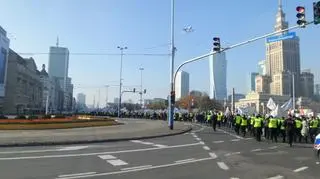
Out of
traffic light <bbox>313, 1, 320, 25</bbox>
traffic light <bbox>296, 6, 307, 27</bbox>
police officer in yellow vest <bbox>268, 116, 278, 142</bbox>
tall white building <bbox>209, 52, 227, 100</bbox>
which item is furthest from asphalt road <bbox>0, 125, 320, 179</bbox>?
tall white building <bbox>209, 52, 227, 100</bbox>

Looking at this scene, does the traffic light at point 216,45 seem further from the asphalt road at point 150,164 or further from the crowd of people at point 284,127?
the asphalt road at point 150,164

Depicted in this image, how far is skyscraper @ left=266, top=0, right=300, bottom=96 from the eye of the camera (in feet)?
264

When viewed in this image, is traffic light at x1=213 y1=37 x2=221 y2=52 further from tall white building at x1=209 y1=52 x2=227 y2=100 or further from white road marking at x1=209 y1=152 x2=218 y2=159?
tall white building at x1=209 y1=52 x2=227 y2=100

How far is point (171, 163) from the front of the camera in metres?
14.7

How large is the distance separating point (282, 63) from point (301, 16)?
69829 mm

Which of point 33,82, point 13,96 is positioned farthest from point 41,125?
point 33,82

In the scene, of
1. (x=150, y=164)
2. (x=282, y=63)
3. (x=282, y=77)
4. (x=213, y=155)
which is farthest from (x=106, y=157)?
(x=282, y=77)

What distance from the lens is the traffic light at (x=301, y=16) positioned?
2059cm

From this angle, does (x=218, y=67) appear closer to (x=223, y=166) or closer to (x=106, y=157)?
(x=106, y=157)

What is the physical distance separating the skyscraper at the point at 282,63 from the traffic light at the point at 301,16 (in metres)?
49.0

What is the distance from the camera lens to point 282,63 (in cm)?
8806

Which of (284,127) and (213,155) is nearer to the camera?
→ (213,155)

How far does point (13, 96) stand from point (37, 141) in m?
115

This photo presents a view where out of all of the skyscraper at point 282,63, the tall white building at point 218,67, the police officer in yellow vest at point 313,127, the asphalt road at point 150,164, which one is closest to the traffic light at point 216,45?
the police officer in yellow vest at point 313,127
